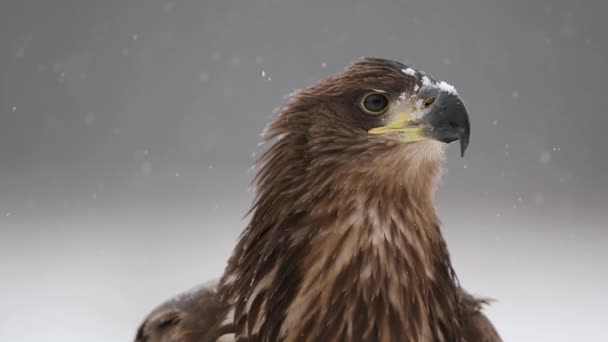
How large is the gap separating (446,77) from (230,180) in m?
4.15

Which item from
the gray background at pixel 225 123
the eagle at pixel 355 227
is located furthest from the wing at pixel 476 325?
the gray background at pixel 225 123

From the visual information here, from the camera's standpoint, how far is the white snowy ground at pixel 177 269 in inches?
424

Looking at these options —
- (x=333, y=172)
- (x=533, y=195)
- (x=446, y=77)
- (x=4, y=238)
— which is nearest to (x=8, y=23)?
(x=4, y=238)

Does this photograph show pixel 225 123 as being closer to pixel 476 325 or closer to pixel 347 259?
pixel 476 325

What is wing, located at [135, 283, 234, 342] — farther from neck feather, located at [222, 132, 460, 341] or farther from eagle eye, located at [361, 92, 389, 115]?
eagle eye, located at [361, 92, 389, 115]

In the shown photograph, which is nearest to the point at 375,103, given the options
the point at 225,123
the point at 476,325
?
the point at 476,325

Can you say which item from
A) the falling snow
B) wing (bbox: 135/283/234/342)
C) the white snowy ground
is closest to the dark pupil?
the falling snow

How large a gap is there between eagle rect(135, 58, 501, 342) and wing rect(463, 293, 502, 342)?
16 cm

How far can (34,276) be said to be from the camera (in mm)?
13000

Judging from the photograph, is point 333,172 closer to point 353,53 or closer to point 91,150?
point 353,53

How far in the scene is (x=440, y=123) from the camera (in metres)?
3.71

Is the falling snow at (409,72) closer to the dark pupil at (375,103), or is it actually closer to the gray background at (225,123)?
the dark pupil at (375,103)

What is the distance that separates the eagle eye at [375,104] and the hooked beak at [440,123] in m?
0.06

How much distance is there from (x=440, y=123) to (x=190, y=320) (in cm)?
122
